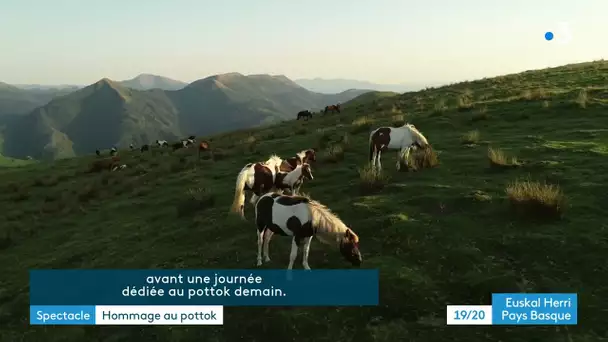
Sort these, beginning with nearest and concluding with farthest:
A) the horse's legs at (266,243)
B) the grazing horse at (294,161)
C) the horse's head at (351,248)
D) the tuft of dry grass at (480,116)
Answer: the horse's head at (351,248) < the horse's legs at (266,243) < the grazing horse at (294,161) < the tuft of dry grass at (480,116)

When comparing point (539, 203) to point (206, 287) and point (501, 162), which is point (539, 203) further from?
point (206, 287)

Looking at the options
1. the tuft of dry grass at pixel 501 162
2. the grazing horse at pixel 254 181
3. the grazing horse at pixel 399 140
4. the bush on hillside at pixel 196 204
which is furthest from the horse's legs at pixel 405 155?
the bush on hillside at pixel 196 204

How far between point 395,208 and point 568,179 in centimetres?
594

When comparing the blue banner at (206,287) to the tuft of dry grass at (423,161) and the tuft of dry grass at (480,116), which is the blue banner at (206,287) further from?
the tuft of dry grass at (480,116)

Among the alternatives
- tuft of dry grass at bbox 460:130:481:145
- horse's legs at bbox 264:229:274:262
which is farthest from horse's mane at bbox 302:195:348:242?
tuft of dry grass at bbox 460:130:481:145

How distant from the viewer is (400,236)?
34.9 feet

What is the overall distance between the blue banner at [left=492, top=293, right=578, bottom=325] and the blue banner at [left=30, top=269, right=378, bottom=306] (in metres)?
2.37

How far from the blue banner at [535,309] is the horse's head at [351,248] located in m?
2.82

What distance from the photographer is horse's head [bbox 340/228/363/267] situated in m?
9.08

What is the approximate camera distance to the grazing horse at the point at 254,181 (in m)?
13.4

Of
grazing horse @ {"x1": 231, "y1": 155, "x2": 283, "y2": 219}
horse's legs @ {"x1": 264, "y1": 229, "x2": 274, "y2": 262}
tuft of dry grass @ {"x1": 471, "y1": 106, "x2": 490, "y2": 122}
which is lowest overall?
horse's legs @ {"x1": 264, "y1": 229, "x2": 274, "y2": 262}

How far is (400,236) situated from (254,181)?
17.9 feet

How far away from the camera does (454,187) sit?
1365 centimetres

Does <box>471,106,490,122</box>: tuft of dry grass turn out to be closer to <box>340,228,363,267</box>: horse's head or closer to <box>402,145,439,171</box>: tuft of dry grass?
<box>402,145,439,171</box>: tuft of dry grass
